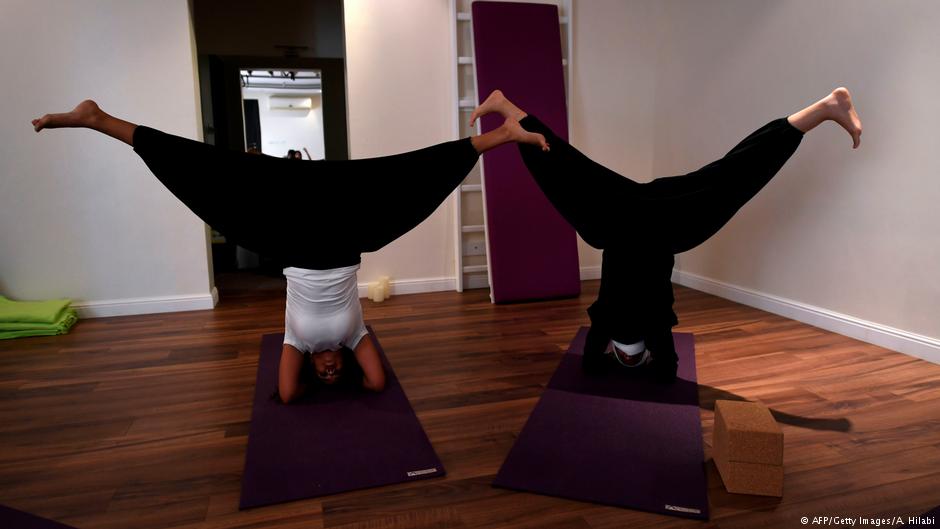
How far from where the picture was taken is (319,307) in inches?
90.4

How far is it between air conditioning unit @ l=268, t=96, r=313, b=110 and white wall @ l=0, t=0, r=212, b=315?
2.74m

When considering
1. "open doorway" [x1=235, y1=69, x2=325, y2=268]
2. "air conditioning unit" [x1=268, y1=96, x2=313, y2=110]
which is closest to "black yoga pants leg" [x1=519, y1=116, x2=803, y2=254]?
"open doorway" [x1=235, y1=69, x2=325, y2=268]

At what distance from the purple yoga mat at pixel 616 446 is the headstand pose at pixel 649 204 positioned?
23cm

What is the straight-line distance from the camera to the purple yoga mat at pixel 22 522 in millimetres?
1349

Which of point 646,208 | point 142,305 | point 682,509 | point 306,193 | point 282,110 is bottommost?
point 682,509

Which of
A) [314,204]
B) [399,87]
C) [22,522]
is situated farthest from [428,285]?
[22,522]

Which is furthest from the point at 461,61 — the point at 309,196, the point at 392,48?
the point at 309,196

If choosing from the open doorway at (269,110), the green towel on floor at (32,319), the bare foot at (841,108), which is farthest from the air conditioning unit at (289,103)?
the bare foot at (841,108)

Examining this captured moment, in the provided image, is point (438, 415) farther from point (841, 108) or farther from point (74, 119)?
point (841, 108)

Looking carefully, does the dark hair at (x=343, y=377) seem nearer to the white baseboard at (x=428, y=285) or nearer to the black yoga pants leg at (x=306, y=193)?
the black yoga pants leg at (x=306, y=193)

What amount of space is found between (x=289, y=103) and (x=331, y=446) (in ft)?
17.4

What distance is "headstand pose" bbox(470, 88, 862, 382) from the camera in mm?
2346

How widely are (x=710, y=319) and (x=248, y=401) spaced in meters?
2.71

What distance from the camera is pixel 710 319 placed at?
3.56m
